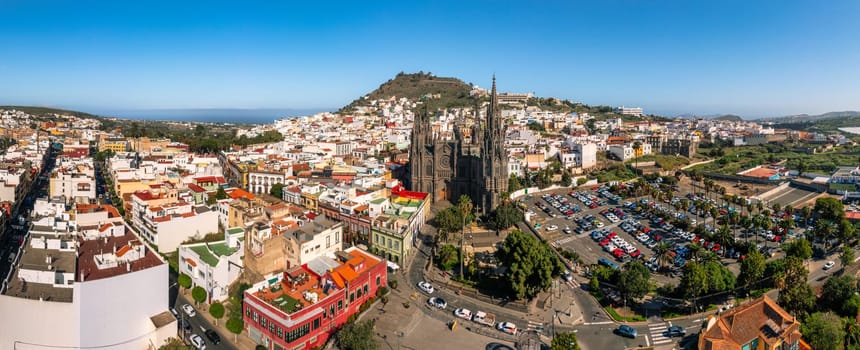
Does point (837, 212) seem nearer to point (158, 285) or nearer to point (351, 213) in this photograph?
point (351, 213)

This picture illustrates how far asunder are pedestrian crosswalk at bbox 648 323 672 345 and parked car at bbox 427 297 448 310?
10348 millimetres

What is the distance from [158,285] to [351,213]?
50.5ft

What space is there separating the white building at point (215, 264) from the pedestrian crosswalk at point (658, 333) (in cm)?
2232

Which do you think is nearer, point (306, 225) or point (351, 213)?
point (306, 225)

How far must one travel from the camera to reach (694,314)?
27.4 meters

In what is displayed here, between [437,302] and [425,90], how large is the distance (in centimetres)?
12855

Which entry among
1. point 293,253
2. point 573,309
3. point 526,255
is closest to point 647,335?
point 573,309

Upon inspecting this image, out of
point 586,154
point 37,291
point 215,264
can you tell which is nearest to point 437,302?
point 215,264

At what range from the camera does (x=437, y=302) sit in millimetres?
28422

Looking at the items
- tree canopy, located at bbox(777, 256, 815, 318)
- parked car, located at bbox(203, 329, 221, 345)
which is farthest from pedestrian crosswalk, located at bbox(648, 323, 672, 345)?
parked car, located at bbox(203, 329, 221, 345)

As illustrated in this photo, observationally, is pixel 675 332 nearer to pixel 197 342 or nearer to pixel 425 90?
pixel 197 342

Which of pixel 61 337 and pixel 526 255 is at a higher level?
pixel 526 255

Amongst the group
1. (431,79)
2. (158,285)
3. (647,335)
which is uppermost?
(431,79)

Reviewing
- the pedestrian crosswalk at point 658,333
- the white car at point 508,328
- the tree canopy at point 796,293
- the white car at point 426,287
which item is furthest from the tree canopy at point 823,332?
the white car at point 426,287
